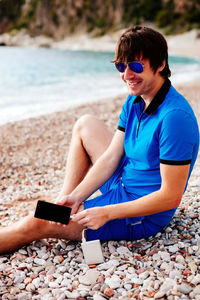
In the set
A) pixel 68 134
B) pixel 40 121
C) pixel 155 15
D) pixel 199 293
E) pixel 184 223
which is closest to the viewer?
pixel 199 293

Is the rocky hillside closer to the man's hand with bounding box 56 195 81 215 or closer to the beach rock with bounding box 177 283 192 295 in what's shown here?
the man's hand with bounding box 56 195 81 215

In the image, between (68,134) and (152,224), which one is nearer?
(152,224)

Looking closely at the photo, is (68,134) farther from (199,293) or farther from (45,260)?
(199,293)

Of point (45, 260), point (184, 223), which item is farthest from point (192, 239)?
point (45, 260)

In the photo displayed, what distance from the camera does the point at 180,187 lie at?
2.09 metres

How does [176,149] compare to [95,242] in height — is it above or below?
above

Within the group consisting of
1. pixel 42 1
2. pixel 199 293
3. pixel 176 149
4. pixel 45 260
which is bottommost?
pixel 45 260

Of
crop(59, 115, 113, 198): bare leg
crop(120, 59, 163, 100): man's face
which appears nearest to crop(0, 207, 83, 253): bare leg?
crop(59, 115, 113, 198): bare leg

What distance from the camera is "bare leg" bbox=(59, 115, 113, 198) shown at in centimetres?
297

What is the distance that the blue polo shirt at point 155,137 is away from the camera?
195 cm

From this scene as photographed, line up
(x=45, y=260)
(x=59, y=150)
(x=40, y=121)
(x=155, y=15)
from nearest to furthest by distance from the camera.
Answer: (x=45, y=260), (x=59, y=150), (x=40, y=121), (x=155, y=15)

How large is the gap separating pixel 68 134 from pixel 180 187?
204 inches

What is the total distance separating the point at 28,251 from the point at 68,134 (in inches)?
182

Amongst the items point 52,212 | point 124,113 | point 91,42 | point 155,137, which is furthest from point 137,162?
point 91,42
